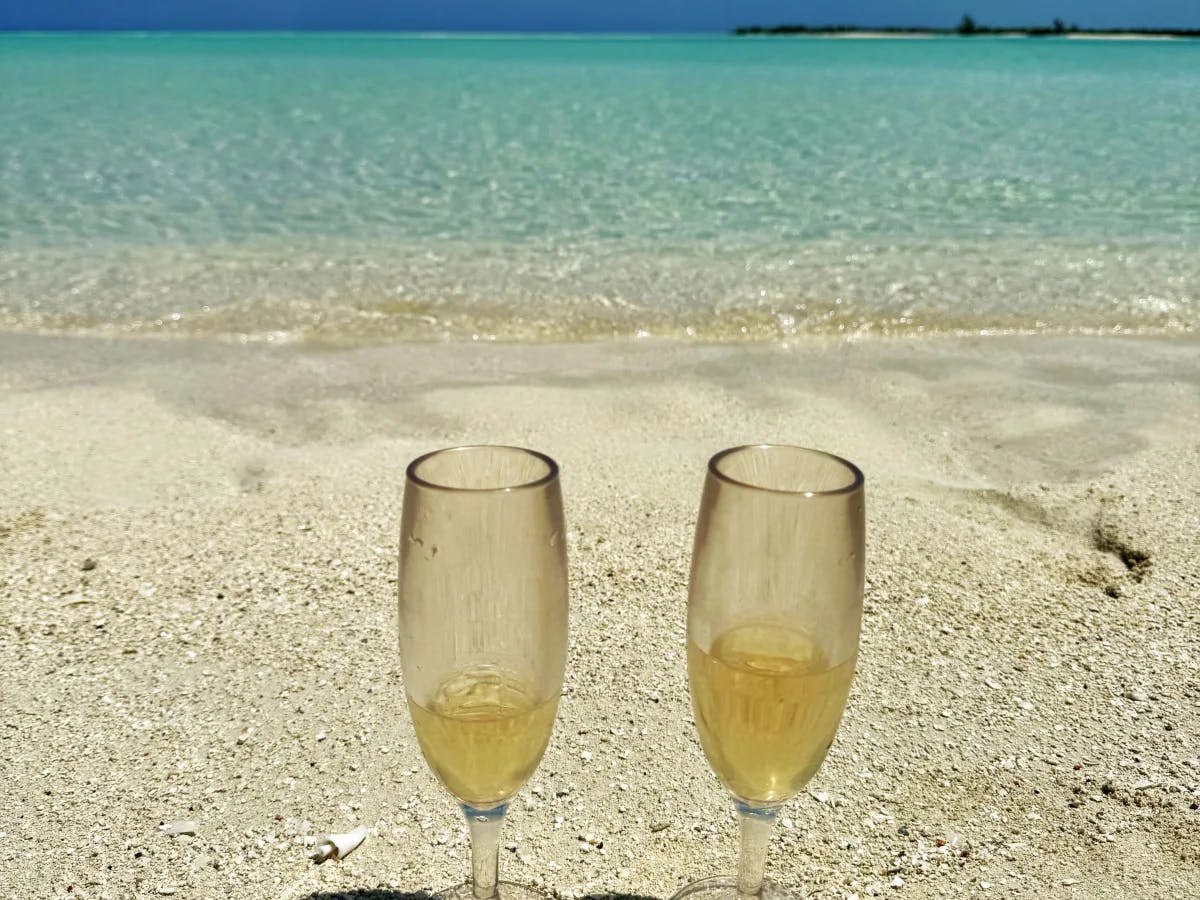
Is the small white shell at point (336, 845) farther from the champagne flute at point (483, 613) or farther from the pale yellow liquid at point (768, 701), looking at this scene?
the pale yellow liquid at point (768, 701)

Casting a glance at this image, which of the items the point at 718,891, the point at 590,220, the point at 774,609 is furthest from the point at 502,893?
the point at 590,220

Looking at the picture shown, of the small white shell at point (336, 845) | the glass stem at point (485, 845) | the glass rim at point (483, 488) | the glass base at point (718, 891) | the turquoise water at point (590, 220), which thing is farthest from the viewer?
the turquoise water at point (590, 220)

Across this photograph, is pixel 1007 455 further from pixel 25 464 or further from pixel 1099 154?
pixel 1099 154

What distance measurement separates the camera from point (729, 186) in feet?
31.5

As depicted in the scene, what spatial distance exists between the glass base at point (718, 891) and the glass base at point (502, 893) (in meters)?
0.21

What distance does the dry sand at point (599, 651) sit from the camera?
1608 mm

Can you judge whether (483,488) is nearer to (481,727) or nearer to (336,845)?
(481,727)

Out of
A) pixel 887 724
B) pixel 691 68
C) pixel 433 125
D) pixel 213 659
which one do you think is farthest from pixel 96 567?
pixel 691 68

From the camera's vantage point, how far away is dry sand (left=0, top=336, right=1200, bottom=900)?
1.61 m

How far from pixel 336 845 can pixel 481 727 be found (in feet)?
2.42

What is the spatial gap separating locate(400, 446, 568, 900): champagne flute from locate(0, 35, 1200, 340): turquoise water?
432cm

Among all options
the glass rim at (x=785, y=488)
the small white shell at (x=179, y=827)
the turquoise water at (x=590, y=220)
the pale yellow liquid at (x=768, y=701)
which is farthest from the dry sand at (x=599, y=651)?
the turquoise water at (x=590, y=220)

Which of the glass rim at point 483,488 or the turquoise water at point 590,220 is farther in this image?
the turquoise water at point 590,220

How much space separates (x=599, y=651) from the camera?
2.14m
